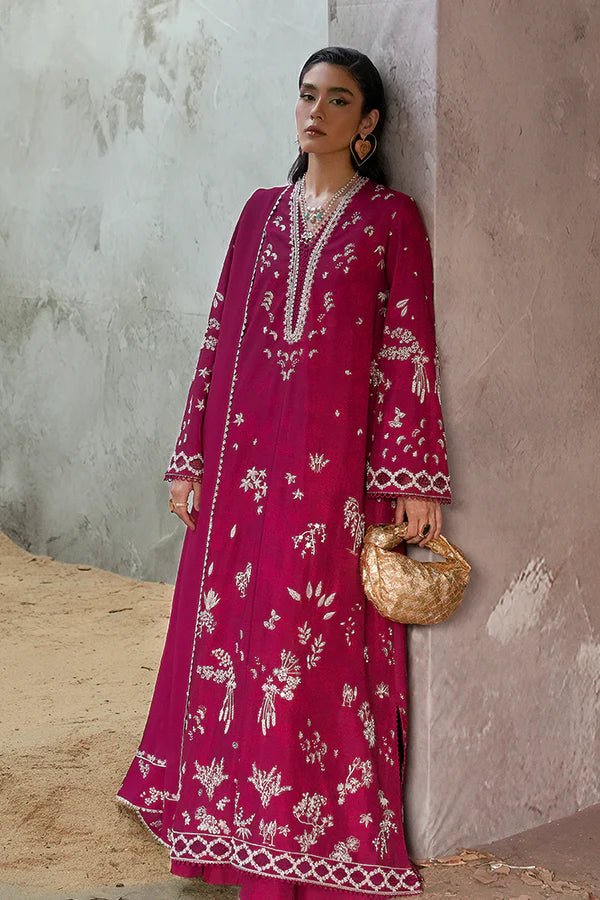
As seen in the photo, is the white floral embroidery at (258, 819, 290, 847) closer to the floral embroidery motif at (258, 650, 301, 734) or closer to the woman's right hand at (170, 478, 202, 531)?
the floral embroidery motif at (258, 650, 301, 734)

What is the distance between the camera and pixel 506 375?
315 centimetres

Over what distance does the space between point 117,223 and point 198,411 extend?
3467mm

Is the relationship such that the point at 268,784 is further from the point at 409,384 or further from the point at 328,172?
the point at 328,172

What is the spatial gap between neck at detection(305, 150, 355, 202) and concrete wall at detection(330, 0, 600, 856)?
0.39 feet

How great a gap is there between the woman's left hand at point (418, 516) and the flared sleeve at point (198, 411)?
0.52 m

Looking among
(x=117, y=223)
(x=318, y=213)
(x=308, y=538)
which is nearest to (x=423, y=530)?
(x=308, y=538)

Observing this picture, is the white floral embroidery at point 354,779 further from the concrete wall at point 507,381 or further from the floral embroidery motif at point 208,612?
→ the floral embroidery motif at point 208,612

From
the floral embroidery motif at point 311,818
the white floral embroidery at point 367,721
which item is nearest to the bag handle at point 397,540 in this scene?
the white floral embroidery at point 367,721

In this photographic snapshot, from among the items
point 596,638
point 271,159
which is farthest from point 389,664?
point 271,159

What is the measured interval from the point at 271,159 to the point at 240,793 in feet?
11.1

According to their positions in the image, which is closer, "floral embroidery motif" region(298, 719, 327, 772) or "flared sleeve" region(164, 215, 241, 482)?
"floral embroidery motif" region(298, 719, 327, 772)

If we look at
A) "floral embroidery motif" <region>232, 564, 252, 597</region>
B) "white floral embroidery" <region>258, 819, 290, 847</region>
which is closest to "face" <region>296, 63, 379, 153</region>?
"floral embroidery motif" <region>232, 564, 252, 597</region>

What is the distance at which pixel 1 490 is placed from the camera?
7.39 m

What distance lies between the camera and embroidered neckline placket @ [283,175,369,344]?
296 cm
